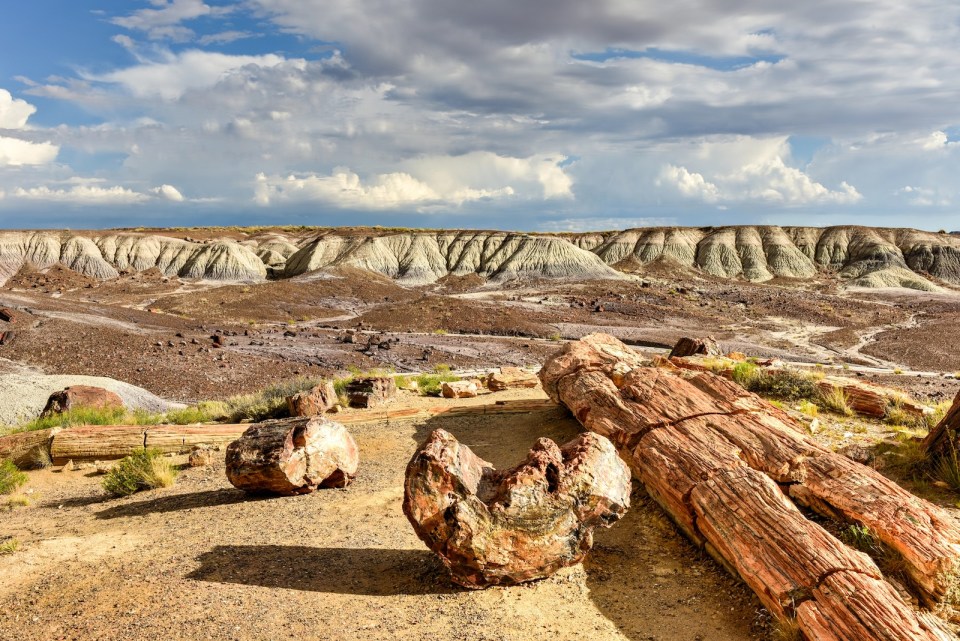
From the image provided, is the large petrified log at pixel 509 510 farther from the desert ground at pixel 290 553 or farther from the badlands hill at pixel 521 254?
the badlands hill at pixel 521 254

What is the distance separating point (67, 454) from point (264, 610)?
8.24 metres

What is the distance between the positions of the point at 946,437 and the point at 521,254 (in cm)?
7440

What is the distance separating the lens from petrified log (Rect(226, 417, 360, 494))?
353 inches

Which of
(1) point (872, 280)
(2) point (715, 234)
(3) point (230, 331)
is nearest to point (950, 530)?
(3) point (230, 331)

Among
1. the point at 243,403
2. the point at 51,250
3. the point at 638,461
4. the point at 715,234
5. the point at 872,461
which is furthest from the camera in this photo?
the point at 715,234

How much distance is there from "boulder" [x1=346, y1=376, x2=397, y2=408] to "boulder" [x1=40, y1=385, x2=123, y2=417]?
6.49 metres

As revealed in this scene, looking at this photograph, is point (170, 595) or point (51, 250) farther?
point (51, 250)

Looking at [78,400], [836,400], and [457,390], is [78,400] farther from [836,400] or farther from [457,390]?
[836,400]

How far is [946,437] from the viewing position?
8.72m

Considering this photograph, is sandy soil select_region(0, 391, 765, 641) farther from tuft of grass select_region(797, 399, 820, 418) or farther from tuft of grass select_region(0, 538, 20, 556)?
tuft of grass select_region(797, 399, 820, 418)

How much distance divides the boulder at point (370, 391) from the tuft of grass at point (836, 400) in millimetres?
9347

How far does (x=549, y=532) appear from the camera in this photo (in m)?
6.12

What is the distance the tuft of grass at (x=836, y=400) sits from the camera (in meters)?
12.0

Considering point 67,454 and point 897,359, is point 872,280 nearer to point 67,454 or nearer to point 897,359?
point 897,359
